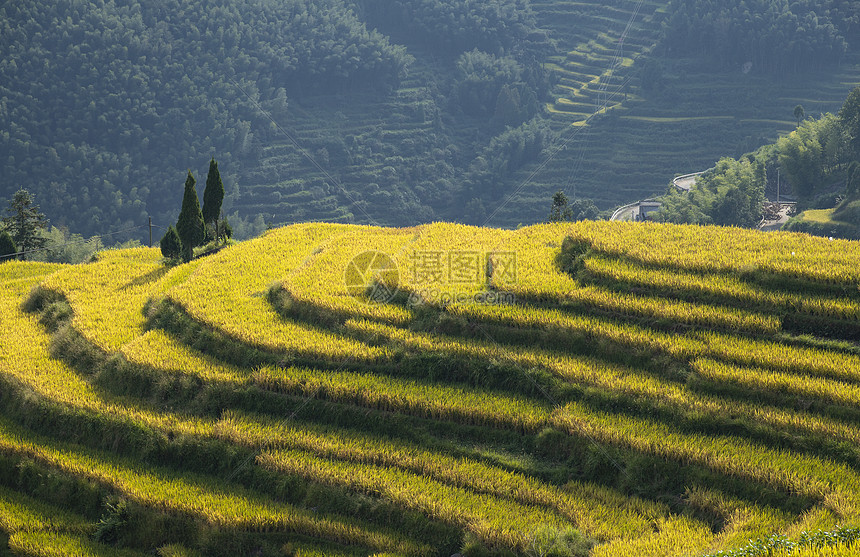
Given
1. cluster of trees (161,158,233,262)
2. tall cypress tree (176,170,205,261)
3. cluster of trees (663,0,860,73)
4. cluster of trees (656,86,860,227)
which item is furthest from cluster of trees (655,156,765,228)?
cluster of trees (663,0,860,73)

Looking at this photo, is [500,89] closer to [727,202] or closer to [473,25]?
[473,25]

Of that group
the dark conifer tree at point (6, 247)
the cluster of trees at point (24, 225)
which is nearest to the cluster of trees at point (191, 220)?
the dark conifer tree at point (6, 247)

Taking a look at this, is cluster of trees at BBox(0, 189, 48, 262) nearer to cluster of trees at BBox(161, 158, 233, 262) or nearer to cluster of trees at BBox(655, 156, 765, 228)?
cluster of trees at BBox(161, 158, 233, 262)

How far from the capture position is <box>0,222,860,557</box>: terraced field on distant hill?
15047 mm

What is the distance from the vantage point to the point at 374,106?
13575 centimetres

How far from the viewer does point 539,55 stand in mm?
142750

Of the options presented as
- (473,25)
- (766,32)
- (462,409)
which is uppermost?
(473,25)

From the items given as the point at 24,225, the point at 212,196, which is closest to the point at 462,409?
the point at 212,196

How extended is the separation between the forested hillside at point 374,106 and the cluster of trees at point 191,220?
8140 cm

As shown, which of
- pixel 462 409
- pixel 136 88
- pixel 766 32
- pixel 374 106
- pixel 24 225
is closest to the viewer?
pixel 462 409

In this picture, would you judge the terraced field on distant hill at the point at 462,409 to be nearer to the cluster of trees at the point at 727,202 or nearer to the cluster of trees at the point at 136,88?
the cluster of trees at the point at 727,202

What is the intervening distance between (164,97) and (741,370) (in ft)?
394

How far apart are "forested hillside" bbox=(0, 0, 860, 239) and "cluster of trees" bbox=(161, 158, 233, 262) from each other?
81403 mm

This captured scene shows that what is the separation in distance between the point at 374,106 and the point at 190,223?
110091 mm
